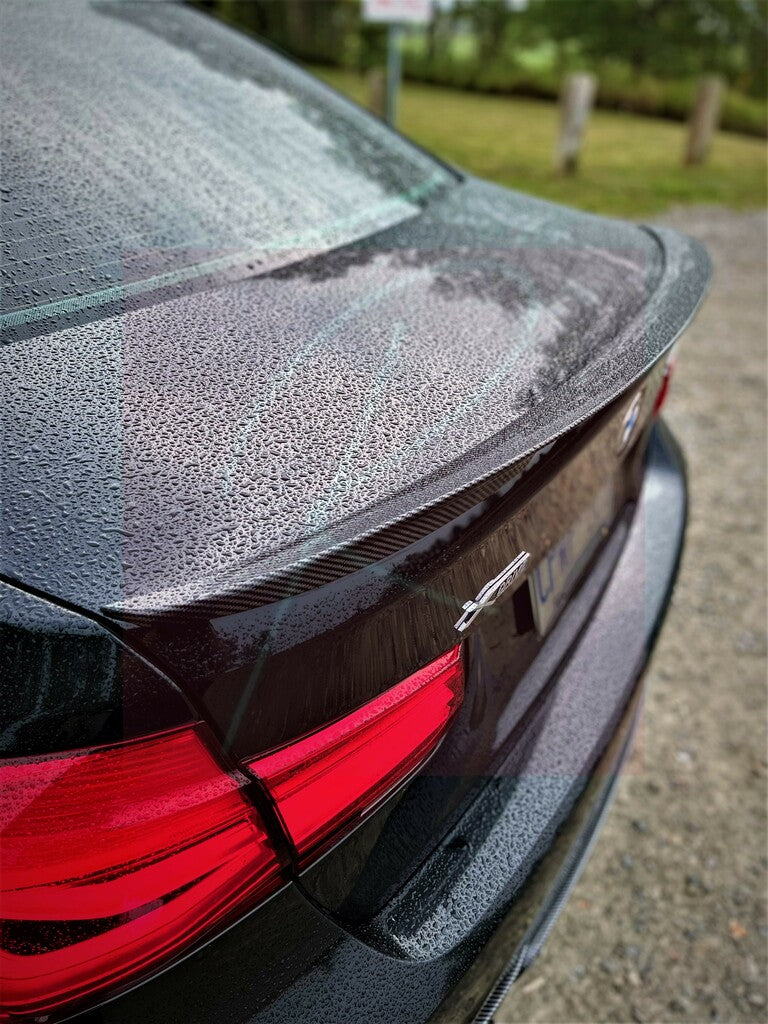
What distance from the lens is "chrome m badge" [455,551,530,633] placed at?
3.17ft

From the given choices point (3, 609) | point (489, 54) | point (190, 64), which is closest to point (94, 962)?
point (3, 609)

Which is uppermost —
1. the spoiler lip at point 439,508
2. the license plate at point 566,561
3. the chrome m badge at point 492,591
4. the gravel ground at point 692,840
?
the spoiler lip at point 439,508

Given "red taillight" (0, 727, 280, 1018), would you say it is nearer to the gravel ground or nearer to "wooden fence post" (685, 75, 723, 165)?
the gravel ground

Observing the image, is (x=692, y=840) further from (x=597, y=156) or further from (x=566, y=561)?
(x=597, y=156)

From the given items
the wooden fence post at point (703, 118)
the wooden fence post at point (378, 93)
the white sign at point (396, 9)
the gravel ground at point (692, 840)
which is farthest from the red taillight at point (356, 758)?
the wooden fence post at point (703, 118)

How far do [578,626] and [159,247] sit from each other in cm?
95

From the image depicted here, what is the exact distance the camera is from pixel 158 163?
144 cm

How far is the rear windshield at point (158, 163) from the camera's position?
1.21 m

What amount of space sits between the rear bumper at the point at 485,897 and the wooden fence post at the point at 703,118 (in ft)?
34.9

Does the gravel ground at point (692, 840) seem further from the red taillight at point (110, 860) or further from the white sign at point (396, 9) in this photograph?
the white sign at point (396, 9)

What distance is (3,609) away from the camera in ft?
2.48

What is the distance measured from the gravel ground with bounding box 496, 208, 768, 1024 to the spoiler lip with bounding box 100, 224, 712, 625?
1.25 meters

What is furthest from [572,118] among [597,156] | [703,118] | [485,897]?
[485,897]

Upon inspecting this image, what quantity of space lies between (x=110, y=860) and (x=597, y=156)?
12.3 meters
